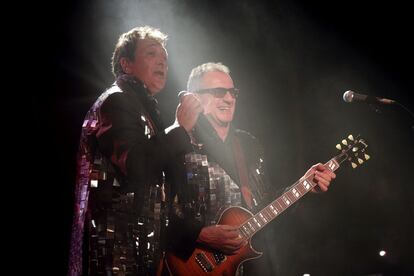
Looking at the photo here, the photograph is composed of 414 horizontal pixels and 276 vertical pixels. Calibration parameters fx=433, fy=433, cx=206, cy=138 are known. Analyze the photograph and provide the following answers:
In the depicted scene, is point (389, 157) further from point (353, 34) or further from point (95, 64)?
point (95, 64)

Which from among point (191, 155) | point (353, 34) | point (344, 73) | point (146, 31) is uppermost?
point (353, 34)

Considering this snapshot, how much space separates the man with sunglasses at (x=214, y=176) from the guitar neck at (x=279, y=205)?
64 millimetres

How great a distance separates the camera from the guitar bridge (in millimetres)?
2672

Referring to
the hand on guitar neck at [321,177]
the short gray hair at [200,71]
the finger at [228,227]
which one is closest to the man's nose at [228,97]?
the short gray hair at [200,71]

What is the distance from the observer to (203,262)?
268 cm

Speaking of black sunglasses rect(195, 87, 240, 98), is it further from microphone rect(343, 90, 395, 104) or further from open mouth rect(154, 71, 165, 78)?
microphone rect(343, 90, 395, 104)

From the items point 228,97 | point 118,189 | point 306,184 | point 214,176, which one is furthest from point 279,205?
point 118,189

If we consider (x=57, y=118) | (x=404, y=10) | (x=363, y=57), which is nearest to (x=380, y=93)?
(x=363, y=57)

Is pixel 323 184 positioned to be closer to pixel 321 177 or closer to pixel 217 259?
pixel 321 177

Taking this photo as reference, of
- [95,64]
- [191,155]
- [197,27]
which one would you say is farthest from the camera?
[197,27]

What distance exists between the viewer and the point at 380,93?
15.0 ft

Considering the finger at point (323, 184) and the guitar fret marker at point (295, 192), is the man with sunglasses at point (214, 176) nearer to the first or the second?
the finger at point (323, 184)

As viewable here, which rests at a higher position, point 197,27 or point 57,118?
point 197,27

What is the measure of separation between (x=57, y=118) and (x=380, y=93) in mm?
3278
